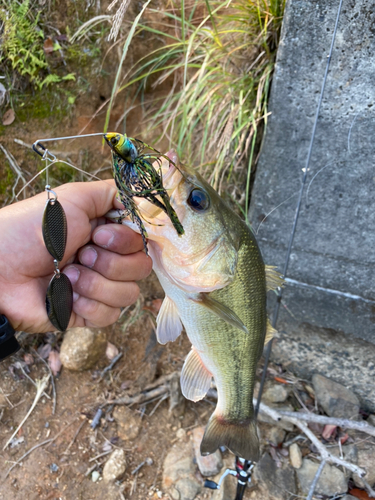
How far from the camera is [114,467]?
2266 millimetres

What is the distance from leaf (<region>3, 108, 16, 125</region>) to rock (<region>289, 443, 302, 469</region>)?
3103mm

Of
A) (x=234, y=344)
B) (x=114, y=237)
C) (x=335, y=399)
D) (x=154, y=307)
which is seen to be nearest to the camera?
(x=114, y=237)

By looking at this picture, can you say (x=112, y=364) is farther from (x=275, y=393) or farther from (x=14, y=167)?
(x=14, y=167)

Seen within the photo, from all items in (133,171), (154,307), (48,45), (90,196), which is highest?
(48,45)

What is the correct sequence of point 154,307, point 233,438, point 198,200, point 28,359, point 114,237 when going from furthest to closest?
1. point 154,307
2. point 28,359
3. point 233,438
4. point 114,237
5. point 198,200

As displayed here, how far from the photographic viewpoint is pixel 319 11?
1852 millimetres

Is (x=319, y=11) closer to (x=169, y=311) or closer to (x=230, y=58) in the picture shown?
(x=230, y=58)

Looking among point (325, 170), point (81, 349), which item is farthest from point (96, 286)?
point (325, 170)

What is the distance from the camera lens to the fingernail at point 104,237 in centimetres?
147

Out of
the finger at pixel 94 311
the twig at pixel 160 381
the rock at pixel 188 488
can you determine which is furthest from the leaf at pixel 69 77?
the rock at pixel 188 488

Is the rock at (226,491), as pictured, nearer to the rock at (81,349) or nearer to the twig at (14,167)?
the rock at (81,349)

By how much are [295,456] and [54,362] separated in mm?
1900

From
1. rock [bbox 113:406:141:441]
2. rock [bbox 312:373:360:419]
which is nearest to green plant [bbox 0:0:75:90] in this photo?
rock [bbox 113:406:141:441]

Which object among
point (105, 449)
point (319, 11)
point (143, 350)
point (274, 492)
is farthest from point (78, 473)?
point (319, 11)
